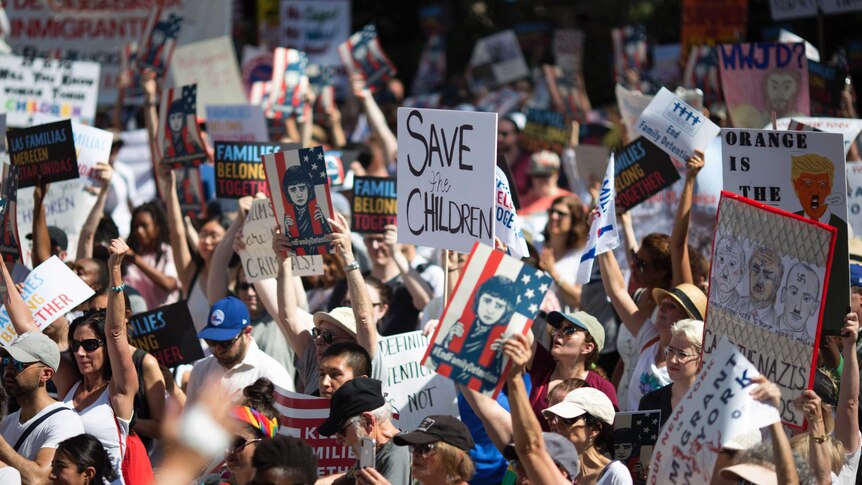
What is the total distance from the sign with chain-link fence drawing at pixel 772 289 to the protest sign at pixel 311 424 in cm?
171

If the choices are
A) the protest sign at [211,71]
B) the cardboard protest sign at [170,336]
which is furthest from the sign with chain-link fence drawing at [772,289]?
the protest sign at [211,71]

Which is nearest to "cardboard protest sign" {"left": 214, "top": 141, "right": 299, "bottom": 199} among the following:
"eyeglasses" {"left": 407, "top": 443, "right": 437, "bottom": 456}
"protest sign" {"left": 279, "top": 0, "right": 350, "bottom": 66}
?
"eyeglasses" {"left": 407, "top": 443, "right": 437, "bottom": 456}

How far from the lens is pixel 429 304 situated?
24.6 feet

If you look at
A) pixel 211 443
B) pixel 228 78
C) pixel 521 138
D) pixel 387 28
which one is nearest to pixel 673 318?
pixel 211 443

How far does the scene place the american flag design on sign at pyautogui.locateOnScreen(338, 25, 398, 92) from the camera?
1237cm

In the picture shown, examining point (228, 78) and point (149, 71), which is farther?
point (228, 78)

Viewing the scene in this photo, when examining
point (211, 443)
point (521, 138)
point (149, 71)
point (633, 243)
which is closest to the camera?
point (211, 443)

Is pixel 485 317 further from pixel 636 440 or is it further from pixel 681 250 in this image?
pixel 681 250

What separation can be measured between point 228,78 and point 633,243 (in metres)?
5.85

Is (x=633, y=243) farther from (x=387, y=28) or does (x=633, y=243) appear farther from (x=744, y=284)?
(x=387, y=28)

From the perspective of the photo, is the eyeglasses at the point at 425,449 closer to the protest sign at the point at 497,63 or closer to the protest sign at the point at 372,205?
the protest sign at the point at 372,205

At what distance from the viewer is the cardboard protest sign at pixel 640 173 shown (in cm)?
792

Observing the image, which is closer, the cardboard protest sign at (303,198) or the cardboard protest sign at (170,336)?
the cardboard protest sign at (303,198)

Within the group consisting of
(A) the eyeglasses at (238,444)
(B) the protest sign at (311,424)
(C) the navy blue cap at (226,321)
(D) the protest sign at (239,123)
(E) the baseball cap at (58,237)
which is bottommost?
(B) the protest sign at (311,424)
